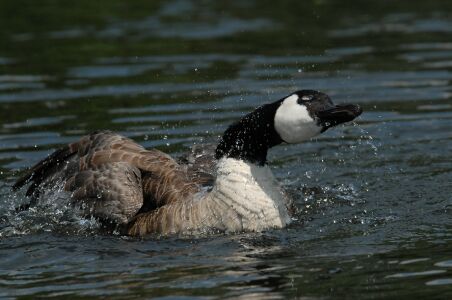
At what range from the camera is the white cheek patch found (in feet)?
32.7

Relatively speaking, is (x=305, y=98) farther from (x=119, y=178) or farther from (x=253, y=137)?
(x=119, y=178)

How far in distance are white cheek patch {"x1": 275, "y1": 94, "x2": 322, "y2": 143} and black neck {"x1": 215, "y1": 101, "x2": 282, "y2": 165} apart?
0.33ft

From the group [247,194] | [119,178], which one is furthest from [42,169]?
[247,194]

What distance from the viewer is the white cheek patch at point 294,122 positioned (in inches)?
392

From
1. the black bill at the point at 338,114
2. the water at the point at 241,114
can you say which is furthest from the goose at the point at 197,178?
the water at the point at 241,114

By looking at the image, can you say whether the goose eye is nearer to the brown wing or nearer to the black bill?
the black bill

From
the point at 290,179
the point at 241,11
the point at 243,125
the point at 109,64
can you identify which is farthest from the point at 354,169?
the point at 241,11

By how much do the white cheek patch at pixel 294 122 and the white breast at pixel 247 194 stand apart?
1.92ft

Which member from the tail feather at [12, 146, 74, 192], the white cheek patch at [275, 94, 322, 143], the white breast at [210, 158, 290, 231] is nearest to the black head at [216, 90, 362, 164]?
the white cheek patch at [275, 94, 322, 143]

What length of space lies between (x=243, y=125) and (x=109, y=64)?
8.63 m

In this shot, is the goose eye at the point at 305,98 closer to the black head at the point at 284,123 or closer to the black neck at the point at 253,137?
the black head at the point at 284,123

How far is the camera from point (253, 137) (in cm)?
1050

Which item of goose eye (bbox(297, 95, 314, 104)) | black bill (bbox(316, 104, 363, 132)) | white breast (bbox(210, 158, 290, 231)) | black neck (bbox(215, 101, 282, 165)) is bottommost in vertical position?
white breast (bbox(210, 158, 290, 231))

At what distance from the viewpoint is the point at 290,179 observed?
13398 mm
